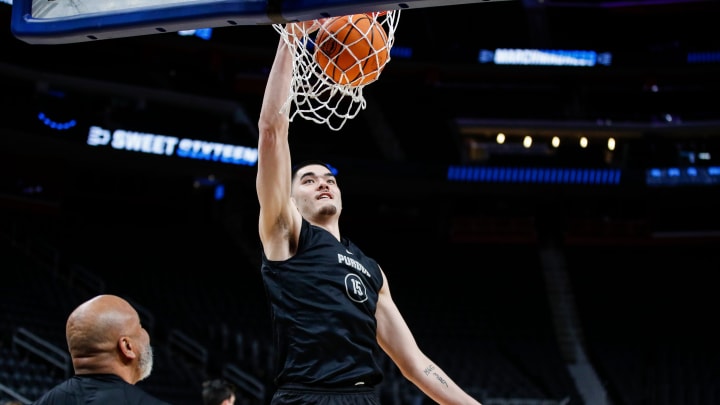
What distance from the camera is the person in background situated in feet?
10.1

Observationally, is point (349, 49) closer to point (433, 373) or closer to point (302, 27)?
point (302, 27)

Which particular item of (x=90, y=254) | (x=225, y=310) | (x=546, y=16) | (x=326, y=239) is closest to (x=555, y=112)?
(x=546, y=16)

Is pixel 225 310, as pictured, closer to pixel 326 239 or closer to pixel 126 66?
pixel 126 66

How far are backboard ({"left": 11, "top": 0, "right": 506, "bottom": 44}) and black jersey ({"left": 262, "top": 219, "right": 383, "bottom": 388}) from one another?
0.78 m

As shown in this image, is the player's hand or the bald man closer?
the bald man

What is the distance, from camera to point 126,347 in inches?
94.9

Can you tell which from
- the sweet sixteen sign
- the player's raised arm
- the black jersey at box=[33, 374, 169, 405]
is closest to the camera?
the black jersey at box=[33, 374, 169, 405]

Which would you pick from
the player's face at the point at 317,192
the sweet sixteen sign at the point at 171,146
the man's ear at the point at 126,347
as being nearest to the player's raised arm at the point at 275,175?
the player's face at the point at 317,192

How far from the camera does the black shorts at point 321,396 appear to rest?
9.90 ft

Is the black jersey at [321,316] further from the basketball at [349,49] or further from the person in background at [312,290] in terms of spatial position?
the basketball at [349,49]

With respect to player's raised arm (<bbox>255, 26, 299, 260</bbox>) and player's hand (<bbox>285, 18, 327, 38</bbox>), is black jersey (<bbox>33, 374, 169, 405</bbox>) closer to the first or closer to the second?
player's raised arm (<bbox>255, 26, 299, 260</bbox>)

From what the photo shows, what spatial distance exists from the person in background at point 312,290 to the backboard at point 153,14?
0.24 m

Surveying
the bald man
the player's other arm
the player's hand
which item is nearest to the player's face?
the player's other arm

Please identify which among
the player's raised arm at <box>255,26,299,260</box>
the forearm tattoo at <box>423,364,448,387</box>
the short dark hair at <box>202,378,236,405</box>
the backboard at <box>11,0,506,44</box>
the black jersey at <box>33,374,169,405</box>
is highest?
the backboard at <box>11,0,506,44</box>
